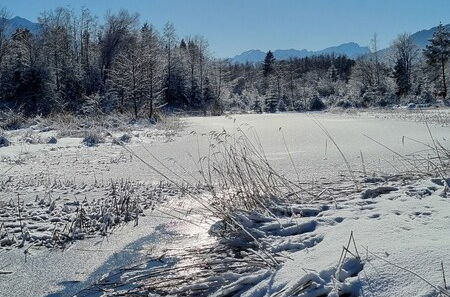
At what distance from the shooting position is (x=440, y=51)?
41.9m

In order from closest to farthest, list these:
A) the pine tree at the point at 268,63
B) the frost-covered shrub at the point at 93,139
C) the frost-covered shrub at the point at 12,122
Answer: the frost-covered shrub at the point at 93,139 < the frost-covered shrub at the point at 12,122 < the pine tree at the point at 268,63

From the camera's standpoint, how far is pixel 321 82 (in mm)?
58844

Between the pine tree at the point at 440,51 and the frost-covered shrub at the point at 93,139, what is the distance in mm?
39738

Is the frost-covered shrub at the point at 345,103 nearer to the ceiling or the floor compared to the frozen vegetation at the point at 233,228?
nearer to the ceiling

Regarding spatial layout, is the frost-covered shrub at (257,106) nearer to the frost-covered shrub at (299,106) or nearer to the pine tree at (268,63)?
the frost-covered shrub at (299,106)

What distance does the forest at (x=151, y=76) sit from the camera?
32.7 m

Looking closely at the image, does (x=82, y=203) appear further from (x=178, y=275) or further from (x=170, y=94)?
(x=170, y=94)

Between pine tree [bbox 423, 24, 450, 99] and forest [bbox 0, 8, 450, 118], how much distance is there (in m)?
0.11

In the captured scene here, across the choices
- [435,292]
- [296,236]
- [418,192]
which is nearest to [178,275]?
[296,236]

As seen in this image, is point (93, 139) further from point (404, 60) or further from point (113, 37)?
point (404, 60)

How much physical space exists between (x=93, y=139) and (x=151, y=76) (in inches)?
618

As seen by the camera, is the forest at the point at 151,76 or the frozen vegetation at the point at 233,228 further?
the forest at the point at 151,76

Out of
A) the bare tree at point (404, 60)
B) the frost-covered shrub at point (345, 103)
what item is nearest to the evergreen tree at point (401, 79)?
the bare tree at point (404, 60)


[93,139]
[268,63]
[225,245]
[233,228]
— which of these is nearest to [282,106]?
Answer: [268,63]
